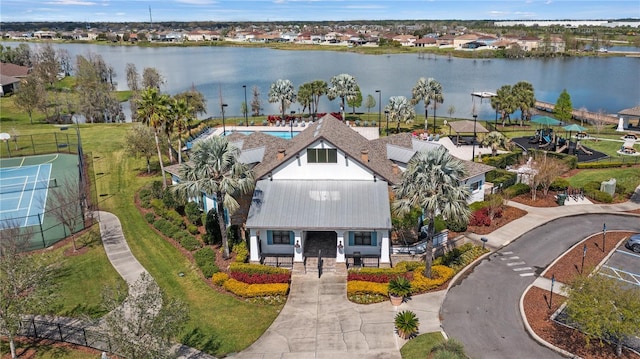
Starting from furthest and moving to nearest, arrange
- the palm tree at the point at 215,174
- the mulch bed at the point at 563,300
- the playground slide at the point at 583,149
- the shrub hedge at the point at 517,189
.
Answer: the playground slide at the point at 583,149, the shrub hedge at the point at 517,189, the palm tree at the point at 215,174, the mulch bed at the point at 563,300

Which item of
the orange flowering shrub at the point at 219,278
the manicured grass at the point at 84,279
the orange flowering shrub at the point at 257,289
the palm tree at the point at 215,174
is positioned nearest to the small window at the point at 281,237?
the palm tree at the point at 215,174

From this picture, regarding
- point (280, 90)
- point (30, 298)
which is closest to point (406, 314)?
point (30, 298)

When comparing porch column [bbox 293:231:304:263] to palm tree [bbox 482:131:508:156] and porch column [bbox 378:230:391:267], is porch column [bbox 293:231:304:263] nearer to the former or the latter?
porch column [bbox 378:230:391:267]

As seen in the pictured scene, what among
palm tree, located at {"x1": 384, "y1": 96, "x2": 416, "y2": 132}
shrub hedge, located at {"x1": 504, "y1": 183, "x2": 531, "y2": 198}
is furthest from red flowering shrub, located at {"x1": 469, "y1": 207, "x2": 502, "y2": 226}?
palm tree, located at {"x1": 384, "y1": 96, "x2": 416, "y2": 132}

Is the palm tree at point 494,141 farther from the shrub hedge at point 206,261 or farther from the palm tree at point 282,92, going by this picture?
the shrub hedge at point 206,261

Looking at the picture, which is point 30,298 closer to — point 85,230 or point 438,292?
point 85,230

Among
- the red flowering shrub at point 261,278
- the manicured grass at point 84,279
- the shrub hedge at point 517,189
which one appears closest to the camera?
the manicured grass at point 84,279
